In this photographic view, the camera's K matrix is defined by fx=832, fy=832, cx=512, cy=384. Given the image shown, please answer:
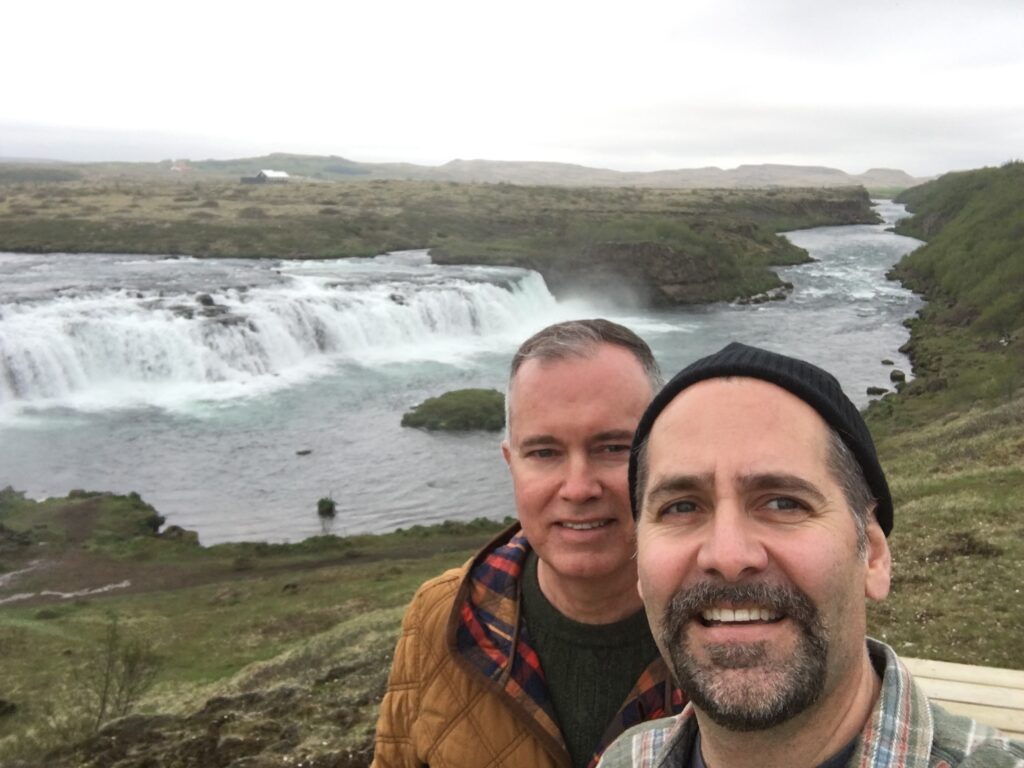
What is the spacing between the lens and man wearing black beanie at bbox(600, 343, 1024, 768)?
1.95 m

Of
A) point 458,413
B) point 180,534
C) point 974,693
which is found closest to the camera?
point 974,693

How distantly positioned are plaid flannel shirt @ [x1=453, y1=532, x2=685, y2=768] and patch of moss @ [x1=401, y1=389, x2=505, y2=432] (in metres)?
27.6

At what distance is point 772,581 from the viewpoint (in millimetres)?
2020

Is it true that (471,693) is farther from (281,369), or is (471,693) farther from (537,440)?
Answer: (281,369)

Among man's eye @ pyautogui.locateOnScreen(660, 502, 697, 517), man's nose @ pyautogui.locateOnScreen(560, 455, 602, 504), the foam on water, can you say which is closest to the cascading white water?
the foam on water

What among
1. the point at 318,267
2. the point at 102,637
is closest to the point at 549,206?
the point at 318,267

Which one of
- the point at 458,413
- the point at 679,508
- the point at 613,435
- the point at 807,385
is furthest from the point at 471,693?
the point at 458,413

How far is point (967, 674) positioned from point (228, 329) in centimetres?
3525

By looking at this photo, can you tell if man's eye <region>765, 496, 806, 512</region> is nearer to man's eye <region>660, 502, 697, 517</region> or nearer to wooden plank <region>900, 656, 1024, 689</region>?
man's eye <region>660, 502, 697, 517</region>

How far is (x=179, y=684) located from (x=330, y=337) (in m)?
28.2

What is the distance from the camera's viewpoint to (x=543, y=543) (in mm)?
3102

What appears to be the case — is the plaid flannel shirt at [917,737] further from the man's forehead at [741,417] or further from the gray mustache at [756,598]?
the man's forehead at [741,417]

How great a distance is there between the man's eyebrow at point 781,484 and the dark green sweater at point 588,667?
45.1 inches

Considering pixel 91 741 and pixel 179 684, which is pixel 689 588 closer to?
pixel 91 741
